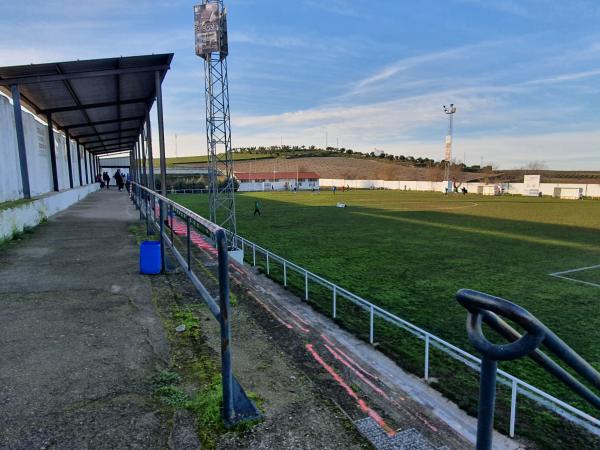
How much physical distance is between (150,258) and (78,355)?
11.4 feet

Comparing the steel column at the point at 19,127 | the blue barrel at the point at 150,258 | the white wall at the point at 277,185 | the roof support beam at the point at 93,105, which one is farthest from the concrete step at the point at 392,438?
the white wall at the point at 277,185

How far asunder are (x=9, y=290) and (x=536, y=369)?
8.70m

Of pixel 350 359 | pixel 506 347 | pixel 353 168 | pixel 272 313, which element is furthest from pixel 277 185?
pixel 506 347

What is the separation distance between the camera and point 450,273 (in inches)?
481

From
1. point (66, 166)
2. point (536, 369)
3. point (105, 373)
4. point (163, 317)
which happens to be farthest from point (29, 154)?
point (536, 369)

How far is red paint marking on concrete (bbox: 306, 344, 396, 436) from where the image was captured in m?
3.61

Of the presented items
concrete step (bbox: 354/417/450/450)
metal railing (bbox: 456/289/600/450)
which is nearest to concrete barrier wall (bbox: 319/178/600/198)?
concrete step (bbox: 354/417/450/450)

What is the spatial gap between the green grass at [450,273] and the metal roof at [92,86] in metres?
8.18

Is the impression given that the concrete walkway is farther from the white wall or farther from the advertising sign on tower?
the white wall

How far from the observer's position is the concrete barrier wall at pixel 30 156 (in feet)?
48.4

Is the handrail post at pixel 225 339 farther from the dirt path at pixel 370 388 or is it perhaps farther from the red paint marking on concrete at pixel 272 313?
the red paint marking on concrete at pixel 272 313

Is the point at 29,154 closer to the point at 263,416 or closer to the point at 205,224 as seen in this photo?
the point at 205,224

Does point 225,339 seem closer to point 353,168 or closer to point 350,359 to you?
point 350,359

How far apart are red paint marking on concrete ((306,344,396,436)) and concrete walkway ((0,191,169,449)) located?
183 cm
